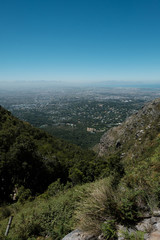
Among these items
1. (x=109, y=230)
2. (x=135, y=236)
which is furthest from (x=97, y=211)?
(x=135, y=236)

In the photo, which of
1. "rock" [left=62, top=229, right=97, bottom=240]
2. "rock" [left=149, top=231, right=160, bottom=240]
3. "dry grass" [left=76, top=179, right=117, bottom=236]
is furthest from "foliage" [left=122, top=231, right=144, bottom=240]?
"rock" [left=62, top=229, right=97, bottom=240]

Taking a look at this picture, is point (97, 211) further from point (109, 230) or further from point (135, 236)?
point (135, 236)

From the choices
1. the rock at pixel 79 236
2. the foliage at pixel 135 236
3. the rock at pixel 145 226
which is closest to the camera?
the foliage at pixel 135 236

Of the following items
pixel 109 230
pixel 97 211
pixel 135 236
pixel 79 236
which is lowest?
pixel 79 236

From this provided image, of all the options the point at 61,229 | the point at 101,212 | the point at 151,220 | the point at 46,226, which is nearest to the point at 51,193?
the point at 46,226

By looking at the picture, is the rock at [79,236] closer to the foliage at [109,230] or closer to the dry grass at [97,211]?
the dry grass at [97,211]

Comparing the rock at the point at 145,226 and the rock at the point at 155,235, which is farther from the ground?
the rock at the point at 155,235

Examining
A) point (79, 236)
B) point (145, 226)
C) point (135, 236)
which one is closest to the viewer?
point (135, 236)

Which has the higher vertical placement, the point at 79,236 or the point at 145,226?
the point at 145,226

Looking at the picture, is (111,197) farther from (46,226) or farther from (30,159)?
(30,159)

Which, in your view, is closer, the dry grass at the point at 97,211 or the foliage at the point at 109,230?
the foliage at the point at 109,230

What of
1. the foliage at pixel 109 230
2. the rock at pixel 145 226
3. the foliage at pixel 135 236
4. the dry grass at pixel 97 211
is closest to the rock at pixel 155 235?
the rock at pixel 145 226

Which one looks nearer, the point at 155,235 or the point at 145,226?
the point at 155,235
